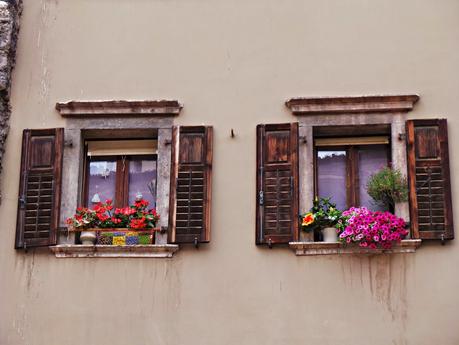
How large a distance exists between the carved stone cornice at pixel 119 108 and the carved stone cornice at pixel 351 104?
1329 millimetres

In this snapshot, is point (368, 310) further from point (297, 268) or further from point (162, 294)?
point (162, 294)

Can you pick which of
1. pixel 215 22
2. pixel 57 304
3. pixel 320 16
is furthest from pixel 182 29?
pixel 57 304

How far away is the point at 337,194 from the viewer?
1198cm

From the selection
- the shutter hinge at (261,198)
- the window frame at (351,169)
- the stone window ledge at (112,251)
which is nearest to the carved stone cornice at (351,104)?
the window frame at (351,169)

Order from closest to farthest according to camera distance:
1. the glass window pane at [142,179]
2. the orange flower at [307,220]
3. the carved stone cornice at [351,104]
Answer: the orange flower at [307,220]
the carved stone cornice at [351,104]
the glass window pane at [142,179]

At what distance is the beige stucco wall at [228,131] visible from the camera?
1112 cm

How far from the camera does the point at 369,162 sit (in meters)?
12.1

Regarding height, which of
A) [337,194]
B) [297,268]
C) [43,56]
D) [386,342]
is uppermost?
[43,56]

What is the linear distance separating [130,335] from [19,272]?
143 cm

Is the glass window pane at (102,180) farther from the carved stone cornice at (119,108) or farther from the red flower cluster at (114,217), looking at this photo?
the carved stone cornice at (119,108)

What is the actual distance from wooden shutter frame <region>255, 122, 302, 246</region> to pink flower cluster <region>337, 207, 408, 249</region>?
546mm

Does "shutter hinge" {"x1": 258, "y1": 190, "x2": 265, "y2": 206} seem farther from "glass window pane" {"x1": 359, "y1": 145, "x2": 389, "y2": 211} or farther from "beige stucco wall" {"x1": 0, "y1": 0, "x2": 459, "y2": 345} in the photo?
"glass window pane" {"x1": 359, "y1": 145, "x2": 389, "y2": 211}

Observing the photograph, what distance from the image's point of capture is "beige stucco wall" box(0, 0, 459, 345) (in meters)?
11.1

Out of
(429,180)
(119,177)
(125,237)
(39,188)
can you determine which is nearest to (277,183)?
(429,180)
